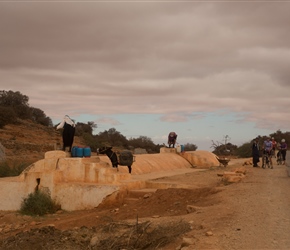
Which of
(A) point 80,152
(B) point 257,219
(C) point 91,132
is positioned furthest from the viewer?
(C) point 91,132

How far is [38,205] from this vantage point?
1353cm

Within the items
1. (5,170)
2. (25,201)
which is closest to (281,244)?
(25,201)

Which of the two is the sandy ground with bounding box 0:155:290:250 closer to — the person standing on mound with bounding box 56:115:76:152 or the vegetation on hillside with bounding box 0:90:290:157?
the person standing on mound with bounding box 56:115:76:152

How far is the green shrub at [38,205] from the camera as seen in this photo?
1349 cm

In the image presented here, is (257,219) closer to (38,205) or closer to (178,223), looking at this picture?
(178,223)

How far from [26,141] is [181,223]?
95.4 feet

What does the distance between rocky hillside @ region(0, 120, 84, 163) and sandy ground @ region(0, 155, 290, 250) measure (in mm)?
14054

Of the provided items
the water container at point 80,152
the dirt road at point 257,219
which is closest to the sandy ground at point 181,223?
the dirt road at point 257,219

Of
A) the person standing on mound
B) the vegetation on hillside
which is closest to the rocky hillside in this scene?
the vegetation on hillside

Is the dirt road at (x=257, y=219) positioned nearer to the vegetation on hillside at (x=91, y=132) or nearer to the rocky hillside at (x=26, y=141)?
the rocky hillside at (x=26, y=141)

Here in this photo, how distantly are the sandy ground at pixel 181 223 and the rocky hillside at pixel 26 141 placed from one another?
1405cm

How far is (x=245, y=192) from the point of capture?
455 inches

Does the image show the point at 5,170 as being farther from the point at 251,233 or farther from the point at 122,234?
the point at 251,233

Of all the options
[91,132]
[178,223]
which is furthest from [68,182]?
[91,132]
